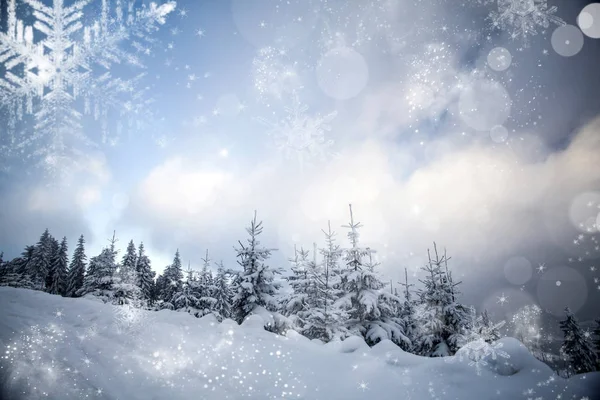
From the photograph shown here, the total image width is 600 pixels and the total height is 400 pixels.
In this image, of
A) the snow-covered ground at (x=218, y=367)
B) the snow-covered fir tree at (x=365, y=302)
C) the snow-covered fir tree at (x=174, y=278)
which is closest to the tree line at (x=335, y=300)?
the snow-covered fir tree at (x=365, y=302)

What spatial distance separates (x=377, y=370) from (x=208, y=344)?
3523 millimetres

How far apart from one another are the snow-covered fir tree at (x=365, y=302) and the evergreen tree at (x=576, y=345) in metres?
32.0

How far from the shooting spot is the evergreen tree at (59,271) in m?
46.6

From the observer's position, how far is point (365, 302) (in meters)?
15.5

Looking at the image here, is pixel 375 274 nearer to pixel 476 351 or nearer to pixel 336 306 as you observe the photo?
pixel 336 306

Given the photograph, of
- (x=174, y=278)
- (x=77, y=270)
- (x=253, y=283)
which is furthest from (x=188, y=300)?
(x=77, y=270)

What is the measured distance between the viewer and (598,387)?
4.05 m

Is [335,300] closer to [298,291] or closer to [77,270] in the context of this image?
[298,291]

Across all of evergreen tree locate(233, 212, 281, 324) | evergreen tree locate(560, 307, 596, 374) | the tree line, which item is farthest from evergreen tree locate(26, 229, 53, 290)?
evergreen tree locate(560, 307, 596, 374)

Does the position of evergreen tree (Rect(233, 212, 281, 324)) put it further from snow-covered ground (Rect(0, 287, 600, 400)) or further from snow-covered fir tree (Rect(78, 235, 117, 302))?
snow-covered fir tree (Rect(78, 235, 117, 302))

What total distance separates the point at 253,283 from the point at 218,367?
11.8m

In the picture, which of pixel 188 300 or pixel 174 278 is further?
pixel 174 278

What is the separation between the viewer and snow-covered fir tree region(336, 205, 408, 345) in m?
15.5

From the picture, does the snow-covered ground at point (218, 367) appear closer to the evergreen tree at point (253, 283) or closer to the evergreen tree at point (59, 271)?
the evergreen tree at point (253, 283)
